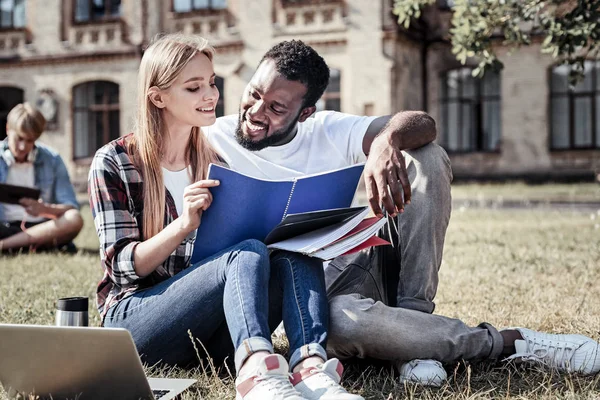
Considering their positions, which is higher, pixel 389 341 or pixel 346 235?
pixel 346 235

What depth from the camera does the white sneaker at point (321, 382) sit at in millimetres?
2229

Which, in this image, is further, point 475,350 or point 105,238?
point 475,350

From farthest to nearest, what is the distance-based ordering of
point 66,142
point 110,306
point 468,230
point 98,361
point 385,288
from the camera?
point 66,142 < point 468,230 < point 385,288 < point 110,306 < point 98,361

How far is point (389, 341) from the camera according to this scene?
2.71m

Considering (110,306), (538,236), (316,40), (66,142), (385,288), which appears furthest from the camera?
(66,142)

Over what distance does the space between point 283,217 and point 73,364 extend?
809 millimetres

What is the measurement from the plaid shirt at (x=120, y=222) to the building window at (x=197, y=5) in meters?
16.9

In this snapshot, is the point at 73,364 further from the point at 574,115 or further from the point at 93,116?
the point at 93,116

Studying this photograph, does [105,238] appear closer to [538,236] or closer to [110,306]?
[110,306]

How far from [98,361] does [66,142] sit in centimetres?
1925

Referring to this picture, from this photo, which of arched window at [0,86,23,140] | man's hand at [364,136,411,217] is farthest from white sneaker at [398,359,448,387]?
arched window at [0,86,23,140]

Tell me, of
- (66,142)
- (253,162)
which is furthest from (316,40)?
(253,162)

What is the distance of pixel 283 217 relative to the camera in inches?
104

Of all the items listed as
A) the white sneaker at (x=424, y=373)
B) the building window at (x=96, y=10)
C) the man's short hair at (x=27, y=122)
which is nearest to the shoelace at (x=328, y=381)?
Result: the white sneaker at (x=424, y=373)
